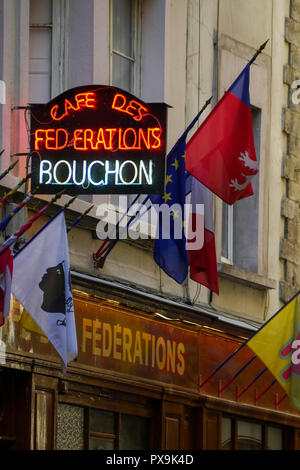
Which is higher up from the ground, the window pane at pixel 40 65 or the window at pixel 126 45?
the window at pixel 126 45

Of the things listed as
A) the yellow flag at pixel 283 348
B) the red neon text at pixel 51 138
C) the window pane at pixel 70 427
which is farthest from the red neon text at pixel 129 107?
the yellow flag at pixel 283 348

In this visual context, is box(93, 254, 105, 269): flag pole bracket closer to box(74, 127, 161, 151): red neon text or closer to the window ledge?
box(74, 127, 161, 151): red neon text

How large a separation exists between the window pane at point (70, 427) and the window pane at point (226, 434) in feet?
12.4

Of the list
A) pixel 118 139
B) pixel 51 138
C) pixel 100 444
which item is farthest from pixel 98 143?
pixel 100 444

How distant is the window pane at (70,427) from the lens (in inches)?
755

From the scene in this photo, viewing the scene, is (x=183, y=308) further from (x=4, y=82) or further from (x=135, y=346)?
(x=4, y=82)

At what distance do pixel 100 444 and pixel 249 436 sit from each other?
4.30 metres

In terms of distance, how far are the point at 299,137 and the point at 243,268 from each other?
254cm

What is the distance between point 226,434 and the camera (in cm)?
2312

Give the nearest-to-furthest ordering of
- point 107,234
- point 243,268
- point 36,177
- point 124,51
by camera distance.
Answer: point 36,177 < point 107,234 < point 124,51 < point 243,268

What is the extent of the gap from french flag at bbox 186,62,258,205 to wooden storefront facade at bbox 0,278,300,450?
189 cm

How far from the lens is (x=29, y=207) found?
18531 millimetres

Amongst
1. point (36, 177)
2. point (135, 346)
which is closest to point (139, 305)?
point (135, 346)

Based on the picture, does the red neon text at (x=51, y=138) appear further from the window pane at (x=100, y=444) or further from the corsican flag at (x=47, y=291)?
the window pane at (x=100, y=444)
